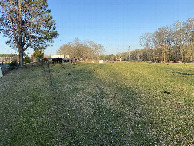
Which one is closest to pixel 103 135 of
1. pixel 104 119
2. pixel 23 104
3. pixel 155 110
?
pixel 104 119

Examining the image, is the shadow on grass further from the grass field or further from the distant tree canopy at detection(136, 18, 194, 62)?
the distant tree canopy at detection(136, 18, 194, 62)

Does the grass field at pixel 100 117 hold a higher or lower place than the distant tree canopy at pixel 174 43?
lower

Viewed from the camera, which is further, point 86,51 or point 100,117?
point 86,51

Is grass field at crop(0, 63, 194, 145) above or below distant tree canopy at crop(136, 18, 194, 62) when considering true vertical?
below

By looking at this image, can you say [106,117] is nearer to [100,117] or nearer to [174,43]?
[100,117]

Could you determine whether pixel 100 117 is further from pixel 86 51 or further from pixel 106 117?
pixel 86 51

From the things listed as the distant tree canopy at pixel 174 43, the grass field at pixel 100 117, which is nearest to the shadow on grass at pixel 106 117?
the grass field at pixel 100 117

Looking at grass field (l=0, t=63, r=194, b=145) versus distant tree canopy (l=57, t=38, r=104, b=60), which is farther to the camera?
distant tree canopy (l=57, t=38, r=104, b=60)

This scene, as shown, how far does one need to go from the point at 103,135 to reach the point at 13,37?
121 ft

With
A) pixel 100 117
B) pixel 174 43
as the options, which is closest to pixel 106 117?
pixel 100 117

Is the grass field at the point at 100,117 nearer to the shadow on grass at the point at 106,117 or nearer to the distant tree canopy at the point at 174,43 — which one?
the shadow on grass at the point at 106,117

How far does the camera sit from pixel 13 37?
32344mm

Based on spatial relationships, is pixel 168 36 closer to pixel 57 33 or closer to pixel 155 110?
pixel 57 33

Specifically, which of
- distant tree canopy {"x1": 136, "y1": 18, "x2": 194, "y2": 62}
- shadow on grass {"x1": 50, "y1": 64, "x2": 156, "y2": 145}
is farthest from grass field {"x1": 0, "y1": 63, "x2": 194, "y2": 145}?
distant tree canopy {"x1": 136, "y1": 18, "x2": 194, "y2": 62}
